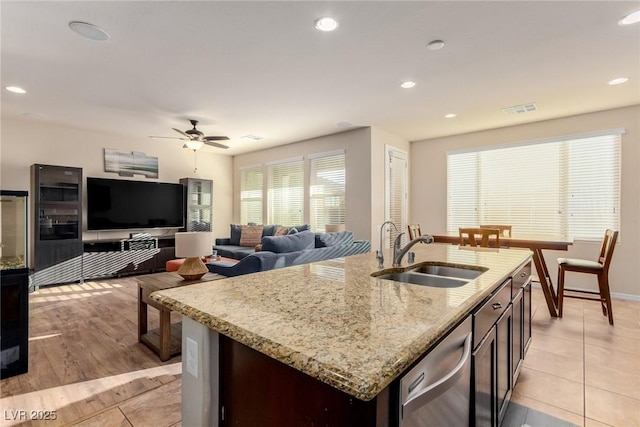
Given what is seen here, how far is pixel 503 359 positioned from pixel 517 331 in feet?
1.43

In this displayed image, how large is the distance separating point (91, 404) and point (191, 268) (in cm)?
123

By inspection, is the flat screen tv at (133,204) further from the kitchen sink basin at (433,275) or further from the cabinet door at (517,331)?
the cabinet door at (517,331)

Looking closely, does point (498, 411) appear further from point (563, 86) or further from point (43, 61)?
point (43, 61)

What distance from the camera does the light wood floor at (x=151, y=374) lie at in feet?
6.11

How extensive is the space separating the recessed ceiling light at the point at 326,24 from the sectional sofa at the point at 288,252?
1961 millimetres

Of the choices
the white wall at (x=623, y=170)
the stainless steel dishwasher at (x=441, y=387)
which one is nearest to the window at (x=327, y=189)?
the white wall at (x=623, y=170)

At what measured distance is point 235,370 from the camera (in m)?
0.94

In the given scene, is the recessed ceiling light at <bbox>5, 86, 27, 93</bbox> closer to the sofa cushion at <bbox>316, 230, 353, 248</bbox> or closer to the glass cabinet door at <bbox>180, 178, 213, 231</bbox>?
the glass cabinet door at <bbox>180, 178, 213, 231</bbox>

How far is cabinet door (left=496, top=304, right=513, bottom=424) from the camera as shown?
150 centimetres

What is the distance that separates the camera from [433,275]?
1773 millimetres

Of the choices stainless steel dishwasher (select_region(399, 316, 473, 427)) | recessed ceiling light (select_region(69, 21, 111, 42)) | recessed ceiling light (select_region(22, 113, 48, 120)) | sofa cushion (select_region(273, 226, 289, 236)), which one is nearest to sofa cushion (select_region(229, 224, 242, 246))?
sofa cushion (select_region(273, 226, 289, 236))

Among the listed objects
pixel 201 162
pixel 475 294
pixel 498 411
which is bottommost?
pixel 498 411

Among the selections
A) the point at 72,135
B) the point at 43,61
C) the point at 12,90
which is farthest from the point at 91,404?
the point at 72,135

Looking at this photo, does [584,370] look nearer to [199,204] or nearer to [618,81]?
[618,81]
